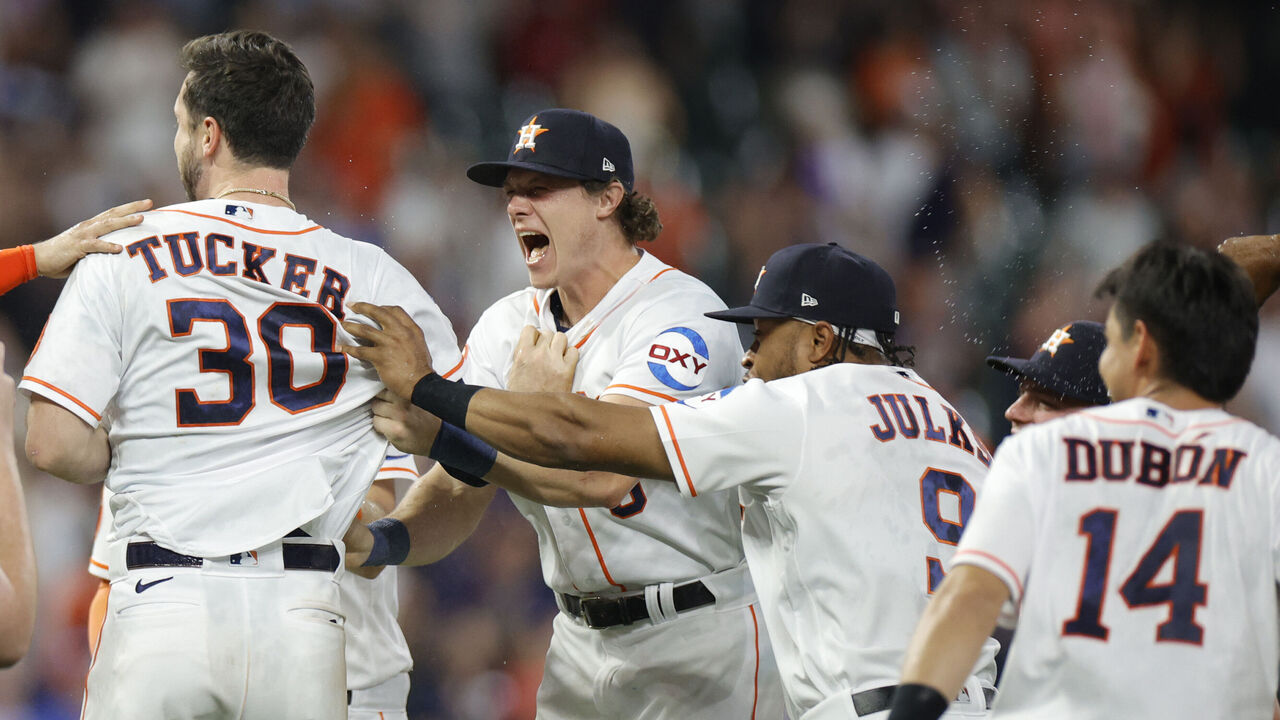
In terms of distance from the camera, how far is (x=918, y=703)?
216 centimetres

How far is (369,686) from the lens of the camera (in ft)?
13.8

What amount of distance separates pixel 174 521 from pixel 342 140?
15.3ft

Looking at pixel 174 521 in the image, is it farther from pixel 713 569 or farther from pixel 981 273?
pixel 981 273

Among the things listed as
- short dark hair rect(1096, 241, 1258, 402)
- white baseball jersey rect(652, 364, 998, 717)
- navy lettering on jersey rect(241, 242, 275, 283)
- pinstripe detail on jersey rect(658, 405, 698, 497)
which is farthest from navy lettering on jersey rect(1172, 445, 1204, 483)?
navy lettering on jersey rect(241, 242, 275, 283)

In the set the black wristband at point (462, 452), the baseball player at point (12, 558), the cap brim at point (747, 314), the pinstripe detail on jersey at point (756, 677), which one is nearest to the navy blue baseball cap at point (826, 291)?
the cap brim at point (747, 314)

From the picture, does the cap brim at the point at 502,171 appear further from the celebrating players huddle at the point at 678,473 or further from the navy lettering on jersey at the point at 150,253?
the navy lettering on jersey at the point at 150,253

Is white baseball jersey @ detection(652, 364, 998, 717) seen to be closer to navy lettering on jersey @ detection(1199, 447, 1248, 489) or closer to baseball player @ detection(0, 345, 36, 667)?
navy lettering on jersey @ detection(1199, 447, 1248, 489)

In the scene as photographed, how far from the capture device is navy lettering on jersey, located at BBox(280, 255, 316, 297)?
3.13 m

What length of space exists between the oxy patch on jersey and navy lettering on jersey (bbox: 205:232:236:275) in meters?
1.33

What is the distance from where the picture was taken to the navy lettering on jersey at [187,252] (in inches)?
119

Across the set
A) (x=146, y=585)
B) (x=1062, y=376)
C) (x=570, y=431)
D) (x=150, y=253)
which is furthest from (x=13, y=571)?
(x=1062, y=376)

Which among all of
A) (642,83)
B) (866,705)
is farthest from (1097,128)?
(866,705)

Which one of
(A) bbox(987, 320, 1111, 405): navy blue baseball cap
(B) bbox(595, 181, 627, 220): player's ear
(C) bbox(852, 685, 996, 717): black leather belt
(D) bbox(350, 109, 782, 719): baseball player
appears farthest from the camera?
(B) bbox(595, 181, 627, 220): player's ear

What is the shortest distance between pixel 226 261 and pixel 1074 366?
2458 millimetres
